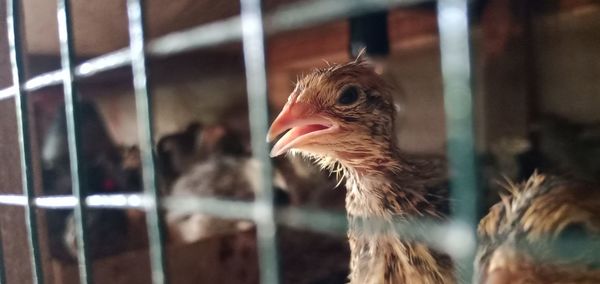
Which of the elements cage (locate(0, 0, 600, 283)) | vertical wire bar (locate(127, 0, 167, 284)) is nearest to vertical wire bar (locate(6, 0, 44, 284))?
cage (locate(0, 0, 600, 283))

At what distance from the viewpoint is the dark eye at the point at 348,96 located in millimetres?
860

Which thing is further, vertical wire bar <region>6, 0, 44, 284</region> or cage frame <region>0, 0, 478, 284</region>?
vertical wire bar <region>6, 0, 44, 284</region>

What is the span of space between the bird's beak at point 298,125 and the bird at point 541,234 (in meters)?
0.27

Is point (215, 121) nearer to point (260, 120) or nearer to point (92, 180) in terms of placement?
point (92, 180)

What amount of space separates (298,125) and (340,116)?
0.30 ft

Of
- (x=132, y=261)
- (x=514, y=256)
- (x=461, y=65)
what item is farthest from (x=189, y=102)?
(x=461, y=65)

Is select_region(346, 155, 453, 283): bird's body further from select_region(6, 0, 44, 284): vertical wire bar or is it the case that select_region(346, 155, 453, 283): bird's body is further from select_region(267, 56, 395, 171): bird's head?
select_region(6, 0, 44, 284): vertical wire bar

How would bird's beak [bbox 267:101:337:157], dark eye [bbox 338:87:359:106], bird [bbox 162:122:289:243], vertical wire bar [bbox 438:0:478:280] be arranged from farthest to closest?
bird [bbox 162:122:289:243] → dark eye [bbox 338:87:359:106] → bird's beak [bbox 267:101:337:157] → vertical wire bar [bbox 438:0:478:280]

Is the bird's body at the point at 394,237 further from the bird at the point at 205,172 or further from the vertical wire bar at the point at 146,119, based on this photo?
the bird at the point at 205,172

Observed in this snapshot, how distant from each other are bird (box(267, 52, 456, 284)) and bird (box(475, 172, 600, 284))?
4.0 inches

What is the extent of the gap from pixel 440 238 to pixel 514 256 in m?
0.26

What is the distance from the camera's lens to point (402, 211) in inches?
33.3

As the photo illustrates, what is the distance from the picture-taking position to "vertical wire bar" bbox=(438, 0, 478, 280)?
32 centimetres

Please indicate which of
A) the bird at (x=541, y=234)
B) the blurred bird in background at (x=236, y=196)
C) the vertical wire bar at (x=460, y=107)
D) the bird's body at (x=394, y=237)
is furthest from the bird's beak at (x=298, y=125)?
the blurred bird in background at (x=236, y=196)
